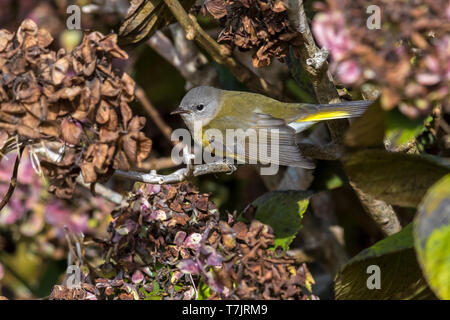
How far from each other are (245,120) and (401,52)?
4.60 feet

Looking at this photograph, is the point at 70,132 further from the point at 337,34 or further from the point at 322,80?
the point at 322,80

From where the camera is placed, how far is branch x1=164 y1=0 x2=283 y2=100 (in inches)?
69.4

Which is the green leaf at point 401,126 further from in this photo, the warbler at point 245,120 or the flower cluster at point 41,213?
the flower cluster at point 41,213

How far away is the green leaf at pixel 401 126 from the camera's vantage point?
1.06 meters

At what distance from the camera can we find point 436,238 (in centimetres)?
102

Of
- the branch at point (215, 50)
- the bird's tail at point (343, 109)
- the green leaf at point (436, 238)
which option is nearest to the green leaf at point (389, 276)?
the green leaf at point (436, 238)

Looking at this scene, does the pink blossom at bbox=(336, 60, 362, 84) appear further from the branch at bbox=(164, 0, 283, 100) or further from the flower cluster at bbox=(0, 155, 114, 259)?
the flower cluster at bbox=(0, 155, 114, 259)

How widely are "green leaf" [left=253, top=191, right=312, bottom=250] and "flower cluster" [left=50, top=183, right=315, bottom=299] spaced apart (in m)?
0.18

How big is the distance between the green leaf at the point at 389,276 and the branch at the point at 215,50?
90 cm

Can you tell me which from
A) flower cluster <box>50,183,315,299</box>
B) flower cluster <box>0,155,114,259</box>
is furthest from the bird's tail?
flower cluster <box>0,155,114,259</box>

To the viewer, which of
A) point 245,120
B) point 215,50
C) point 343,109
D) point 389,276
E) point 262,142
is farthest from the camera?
point 245,120

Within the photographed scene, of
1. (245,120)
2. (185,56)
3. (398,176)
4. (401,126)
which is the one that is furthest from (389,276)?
(185,56)

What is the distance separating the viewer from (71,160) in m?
1.27
